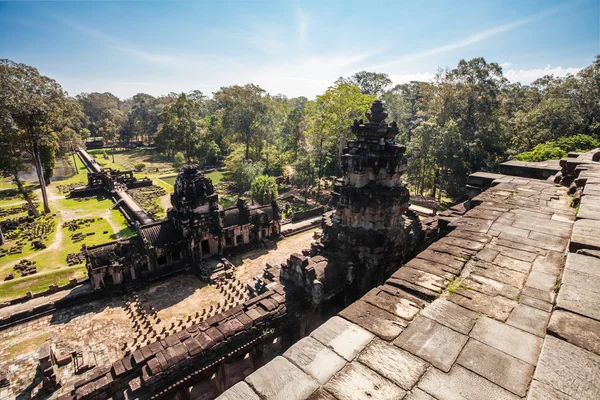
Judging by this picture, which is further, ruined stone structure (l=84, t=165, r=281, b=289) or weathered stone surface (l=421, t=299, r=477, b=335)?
ruined stone structure (l=84, t=165, r=281, b=289)

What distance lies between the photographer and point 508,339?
3387 millimetres

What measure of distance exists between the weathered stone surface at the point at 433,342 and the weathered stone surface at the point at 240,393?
5.48 ft

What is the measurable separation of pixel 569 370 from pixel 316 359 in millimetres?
2389

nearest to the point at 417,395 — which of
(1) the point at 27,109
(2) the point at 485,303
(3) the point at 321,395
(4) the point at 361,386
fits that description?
(4) the point at 361,386

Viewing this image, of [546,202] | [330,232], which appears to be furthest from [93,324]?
[546,202]

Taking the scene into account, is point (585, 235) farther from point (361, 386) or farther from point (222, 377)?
point (222, 377)

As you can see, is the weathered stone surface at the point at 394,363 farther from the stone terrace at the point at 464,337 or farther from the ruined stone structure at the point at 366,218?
the ruined stone structure at the point at 366,218

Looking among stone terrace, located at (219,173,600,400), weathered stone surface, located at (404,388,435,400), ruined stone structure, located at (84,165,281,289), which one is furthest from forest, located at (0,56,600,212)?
weathered stone surface, located at (404,388,435,400)

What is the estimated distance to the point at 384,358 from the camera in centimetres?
322

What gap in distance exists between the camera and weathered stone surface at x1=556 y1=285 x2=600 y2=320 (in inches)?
135

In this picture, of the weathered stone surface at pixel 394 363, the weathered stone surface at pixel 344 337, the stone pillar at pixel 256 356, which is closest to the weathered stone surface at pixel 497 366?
the weathered stone surface at pixel 394 363

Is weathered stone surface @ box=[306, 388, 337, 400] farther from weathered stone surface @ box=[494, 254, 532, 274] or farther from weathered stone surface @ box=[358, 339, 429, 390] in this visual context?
weathered stone surface @ box=[494, 254, 532, 274]

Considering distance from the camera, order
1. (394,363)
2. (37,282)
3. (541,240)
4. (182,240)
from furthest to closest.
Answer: (182,240)
(37,282)
(541,240)
(394,363)

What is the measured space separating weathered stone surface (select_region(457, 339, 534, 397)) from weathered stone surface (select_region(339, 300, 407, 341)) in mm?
723
